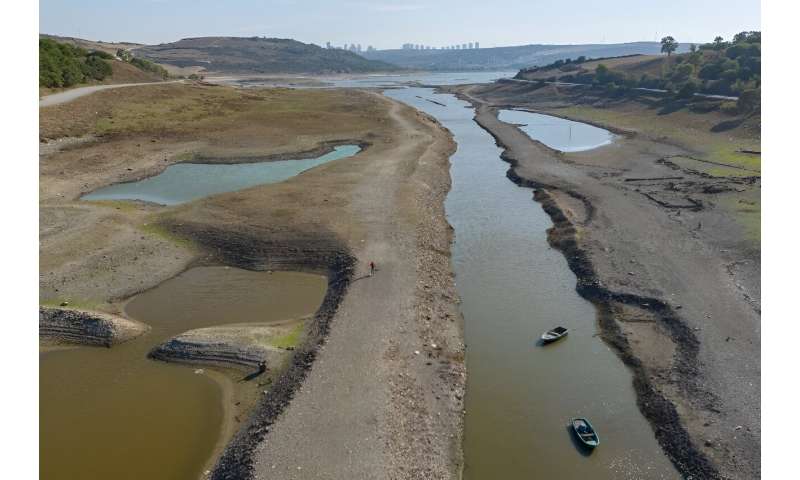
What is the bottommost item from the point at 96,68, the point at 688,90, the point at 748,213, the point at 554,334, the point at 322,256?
the point at 554,334

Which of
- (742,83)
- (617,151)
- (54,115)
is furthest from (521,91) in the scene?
(54,115)

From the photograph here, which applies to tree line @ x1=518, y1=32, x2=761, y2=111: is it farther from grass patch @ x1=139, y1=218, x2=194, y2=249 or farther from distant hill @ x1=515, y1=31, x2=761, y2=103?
grass patch @ x1=139, y1=218, x2=194, y2=249

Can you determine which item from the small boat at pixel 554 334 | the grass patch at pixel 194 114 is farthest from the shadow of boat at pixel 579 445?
the grass patch at pixel 194 114

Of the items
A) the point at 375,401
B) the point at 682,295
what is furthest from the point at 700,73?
the point at 375,401

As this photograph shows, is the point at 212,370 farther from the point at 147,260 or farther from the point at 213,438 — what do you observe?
the point at 147,260

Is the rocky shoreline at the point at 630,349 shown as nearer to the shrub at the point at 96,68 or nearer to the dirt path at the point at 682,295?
the dirt path at the point at 682,295

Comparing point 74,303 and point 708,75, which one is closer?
point 74,303

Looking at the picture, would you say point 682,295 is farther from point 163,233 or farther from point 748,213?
point 163,233
